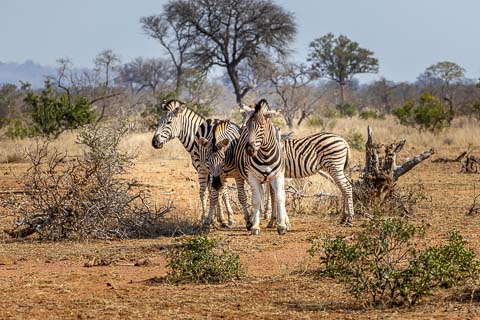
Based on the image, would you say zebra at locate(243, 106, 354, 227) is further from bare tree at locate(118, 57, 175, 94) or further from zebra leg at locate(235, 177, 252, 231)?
bare tree at locate(118, 57, 175, 94)

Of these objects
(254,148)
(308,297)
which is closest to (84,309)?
(308,297)

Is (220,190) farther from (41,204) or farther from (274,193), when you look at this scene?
(41,204)

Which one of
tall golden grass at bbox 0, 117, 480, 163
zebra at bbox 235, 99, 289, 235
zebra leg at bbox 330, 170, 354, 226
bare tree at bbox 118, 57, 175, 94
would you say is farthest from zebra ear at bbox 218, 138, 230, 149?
bare tree at bbox 118, 57, 175, 94

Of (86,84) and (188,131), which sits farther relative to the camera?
(86,84)

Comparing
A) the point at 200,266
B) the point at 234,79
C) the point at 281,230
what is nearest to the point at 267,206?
the point at 281,230

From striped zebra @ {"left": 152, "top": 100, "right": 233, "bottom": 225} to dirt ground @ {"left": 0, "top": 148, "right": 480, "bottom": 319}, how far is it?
33.5 inches

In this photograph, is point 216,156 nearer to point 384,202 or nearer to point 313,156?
point 313,156

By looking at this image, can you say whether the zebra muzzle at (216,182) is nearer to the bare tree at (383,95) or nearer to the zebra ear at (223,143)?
the zebra ear at (223,143)

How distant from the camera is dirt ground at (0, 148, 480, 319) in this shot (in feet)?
21.4

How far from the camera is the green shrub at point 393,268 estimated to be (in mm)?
6559

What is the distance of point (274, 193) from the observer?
1097 cm

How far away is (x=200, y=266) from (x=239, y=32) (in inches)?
1283

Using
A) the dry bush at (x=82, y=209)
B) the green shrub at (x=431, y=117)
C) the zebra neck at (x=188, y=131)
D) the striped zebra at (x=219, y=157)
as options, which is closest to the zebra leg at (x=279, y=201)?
the striped zebra at (x=219, y=157)

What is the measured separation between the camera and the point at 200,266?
7.76 metres
